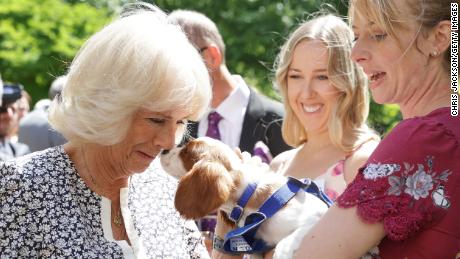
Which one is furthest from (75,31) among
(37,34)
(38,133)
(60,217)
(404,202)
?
(404,202)

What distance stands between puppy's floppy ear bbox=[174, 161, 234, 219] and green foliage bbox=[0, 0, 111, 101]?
11.0 m

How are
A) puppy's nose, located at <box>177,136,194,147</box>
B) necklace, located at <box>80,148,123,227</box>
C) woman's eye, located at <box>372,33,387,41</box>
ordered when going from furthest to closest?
puppy's nose, located at <box>177,136,194,147</box>
necklace, located at <box>80,148,123,227</box>
woman's eye, located at <box>372,33,387,41</box>

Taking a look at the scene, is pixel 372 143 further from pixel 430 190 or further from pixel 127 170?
pixel 430 190

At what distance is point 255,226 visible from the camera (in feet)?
10.5

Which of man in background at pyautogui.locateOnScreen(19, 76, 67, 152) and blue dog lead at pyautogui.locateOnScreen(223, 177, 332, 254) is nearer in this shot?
blue dog lead at pyautogui.locateOnScreen(223, 177, 332, 254)

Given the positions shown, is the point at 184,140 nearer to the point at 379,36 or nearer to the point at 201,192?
the point at 201,192

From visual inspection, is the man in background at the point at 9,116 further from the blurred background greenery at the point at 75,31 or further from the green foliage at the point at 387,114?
the green foliage at the point at 387,114

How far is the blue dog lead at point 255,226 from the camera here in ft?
10.4

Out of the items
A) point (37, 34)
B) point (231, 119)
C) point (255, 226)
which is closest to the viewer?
point (255, 226)

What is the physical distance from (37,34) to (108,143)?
459 inches

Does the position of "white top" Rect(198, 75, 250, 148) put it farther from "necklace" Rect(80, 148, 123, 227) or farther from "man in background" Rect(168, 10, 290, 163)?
"necklace" Rect(80, 148, 123, 227)

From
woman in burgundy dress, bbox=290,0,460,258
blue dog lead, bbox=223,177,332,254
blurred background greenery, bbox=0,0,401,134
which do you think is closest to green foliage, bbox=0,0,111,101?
blurred background greenery, bbox=0,0,401,134

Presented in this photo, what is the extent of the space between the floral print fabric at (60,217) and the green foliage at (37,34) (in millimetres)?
10658

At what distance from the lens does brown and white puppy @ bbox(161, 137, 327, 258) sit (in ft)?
10.1
